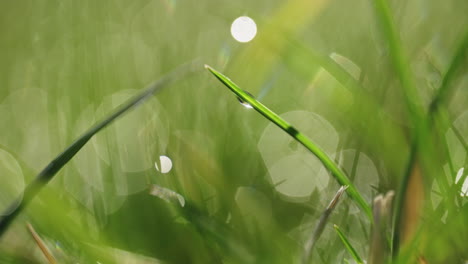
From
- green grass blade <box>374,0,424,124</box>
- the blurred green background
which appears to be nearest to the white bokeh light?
the blurred green background

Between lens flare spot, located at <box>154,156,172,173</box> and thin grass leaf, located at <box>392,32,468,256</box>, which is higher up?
thin grass leaf, located at <box>392,32,468,256</box>

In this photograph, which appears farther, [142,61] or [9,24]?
[9,24]

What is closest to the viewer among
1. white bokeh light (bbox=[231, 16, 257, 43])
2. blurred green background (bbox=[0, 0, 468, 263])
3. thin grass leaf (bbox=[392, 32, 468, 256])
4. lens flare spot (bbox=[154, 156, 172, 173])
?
thin grass leaf (bbox=[392, 32, 468, 256])

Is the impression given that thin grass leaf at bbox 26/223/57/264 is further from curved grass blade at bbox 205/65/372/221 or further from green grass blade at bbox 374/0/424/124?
green grass blade at bbox 374/0/424/124

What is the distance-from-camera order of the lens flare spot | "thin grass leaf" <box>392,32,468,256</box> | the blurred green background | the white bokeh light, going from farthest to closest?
the white bokeh light, the lens flare spot, the blurred green background, "thin grass leaf" <box>392,32,468,256</box>

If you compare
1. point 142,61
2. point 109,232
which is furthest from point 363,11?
point 109,232

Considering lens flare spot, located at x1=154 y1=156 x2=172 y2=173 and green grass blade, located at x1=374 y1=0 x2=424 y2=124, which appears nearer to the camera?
green grass blade, located at x1=374 y1=0 x2=424 y2=124

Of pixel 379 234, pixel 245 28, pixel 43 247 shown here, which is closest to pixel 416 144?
pixel 379 234

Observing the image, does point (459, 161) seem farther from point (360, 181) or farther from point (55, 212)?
point (55, 212)

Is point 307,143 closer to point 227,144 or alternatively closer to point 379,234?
point 379,234
